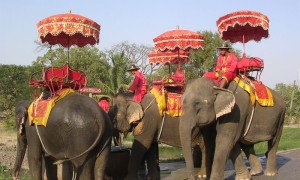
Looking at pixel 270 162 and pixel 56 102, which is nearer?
pixel 56 102

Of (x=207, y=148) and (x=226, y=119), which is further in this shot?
(x=207, y=148)

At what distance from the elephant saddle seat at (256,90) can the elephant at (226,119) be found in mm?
96

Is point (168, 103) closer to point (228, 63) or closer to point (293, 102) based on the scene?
point (228, 63)

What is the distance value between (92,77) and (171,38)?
69.8 ft

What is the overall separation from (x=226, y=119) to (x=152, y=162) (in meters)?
2.44

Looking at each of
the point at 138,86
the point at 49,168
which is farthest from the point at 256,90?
the point at 49,168

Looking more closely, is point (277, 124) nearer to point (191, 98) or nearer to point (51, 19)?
point (191, 98)

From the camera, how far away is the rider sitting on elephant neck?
8.27 meters

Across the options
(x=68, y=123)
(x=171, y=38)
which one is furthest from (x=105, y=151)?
(x=171, y=38)

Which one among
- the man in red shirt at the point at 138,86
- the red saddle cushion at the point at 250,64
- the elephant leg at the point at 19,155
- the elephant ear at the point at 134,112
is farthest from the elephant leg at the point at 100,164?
the red saddle cushion at the point at 250,64

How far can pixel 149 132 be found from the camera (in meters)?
8.98

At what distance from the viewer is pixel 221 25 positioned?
9344 millimetres

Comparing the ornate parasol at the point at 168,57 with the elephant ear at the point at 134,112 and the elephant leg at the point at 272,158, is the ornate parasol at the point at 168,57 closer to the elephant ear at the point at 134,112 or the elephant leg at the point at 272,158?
the elephant leg at the point at 272,158

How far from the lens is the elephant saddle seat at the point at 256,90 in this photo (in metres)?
8.44
